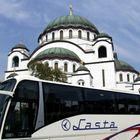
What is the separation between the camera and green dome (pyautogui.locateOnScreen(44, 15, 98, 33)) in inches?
2233

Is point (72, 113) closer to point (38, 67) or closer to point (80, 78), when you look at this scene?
point (38, 67)

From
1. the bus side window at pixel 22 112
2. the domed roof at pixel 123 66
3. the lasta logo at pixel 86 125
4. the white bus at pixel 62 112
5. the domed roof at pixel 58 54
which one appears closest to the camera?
the bus side window at pixel 22 112

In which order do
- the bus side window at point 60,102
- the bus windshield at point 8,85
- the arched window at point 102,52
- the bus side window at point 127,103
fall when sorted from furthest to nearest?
the arched window at point 102,52
the bus side window at point 127,103
the bus side window at point 60,102
the bus windshield at point 8,85

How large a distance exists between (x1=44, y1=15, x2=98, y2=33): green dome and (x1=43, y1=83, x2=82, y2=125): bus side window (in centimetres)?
4584

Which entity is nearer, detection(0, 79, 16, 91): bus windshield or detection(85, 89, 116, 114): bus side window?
detection(0, 79, 16, 91): bus windshield

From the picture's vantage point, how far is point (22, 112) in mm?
9258

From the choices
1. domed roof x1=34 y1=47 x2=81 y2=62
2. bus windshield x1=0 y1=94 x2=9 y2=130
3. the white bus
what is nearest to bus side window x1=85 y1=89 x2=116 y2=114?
the white bus

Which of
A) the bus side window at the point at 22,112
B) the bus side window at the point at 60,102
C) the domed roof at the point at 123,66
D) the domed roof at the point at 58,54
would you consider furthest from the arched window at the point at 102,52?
the bus side window at the point at 22,112

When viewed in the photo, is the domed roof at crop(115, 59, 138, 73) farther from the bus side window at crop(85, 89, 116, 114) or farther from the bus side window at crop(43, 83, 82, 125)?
the bus side window at crop(43, 83, 82, 125)

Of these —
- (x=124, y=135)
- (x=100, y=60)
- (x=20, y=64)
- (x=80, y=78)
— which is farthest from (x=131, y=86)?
(x=124, y=135)

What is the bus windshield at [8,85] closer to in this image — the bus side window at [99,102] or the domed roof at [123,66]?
the bus side window at [99,102]

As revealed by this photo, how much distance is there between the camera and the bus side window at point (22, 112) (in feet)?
29.3

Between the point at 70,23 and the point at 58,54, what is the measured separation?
40.8 ft

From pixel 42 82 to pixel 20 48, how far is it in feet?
147
